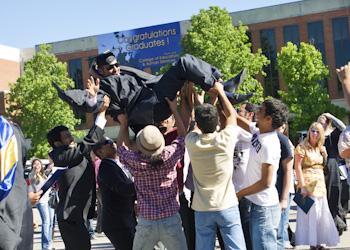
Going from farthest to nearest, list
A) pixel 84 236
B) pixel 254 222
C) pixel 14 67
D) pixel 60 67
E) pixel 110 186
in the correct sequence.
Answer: pixel 14 67 → pixel 60 67 → pixel 84 236 → pixel 110 186 → pixel 254 222

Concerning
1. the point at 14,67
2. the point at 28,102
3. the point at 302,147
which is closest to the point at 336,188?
the point at 302,147

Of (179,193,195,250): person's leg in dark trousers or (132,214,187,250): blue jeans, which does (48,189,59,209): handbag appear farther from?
(132,214,187,250): blue jeans

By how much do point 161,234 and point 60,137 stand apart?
206cm

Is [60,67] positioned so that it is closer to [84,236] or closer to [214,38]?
[214,38]

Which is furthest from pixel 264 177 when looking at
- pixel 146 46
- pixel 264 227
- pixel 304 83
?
pixel 146 46

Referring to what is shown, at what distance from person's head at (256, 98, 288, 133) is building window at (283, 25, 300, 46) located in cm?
4000

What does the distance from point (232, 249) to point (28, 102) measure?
37.0 metres

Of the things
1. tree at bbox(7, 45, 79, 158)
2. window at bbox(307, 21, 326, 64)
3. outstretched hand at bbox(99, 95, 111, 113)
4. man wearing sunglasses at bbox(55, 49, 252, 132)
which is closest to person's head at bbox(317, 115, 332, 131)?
man wearing sunglasses at bbox(55, 49, 252, 132)

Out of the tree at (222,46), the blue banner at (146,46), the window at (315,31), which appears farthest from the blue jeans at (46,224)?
the window at (315,31)

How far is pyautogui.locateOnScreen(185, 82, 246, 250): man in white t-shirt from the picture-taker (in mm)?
5109

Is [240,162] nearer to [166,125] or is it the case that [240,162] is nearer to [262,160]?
[262,160]

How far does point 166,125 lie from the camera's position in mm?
6145

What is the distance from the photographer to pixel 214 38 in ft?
119

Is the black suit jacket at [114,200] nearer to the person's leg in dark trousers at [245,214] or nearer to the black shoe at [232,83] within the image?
the person's leg in dark trousers at [245,214]
